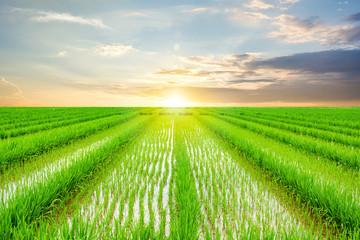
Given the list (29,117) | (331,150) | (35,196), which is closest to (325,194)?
(331,150)

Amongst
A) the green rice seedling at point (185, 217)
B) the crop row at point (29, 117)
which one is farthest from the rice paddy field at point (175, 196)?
the crop row at point (29, 117)

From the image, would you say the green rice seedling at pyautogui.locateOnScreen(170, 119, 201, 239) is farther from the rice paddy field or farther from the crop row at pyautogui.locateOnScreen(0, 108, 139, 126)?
the crop row at pyautogui.locateOnScreen(0, 108, 139, 126)

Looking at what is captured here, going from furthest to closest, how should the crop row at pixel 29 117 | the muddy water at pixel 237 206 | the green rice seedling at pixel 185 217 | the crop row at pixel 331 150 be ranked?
1. the crop row at pixel 29 117
2. the crop row at pixel 331 150
3. the muddy water at pixel 237 206
4. the green rice seedling at pixel 185 217

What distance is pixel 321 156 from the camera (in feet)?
21.2

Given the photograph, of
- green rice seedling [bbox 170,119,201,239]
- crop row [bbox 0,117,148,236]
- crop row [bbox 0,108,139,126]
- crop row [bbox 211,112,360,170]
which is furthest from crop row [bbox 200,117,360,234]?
crop row [bbox 0,108,139,126]

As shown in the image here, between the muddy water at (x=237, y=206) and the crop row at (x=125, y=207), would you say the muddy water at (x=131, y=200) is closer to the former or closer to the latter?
the crop row at (x=125, y=207)

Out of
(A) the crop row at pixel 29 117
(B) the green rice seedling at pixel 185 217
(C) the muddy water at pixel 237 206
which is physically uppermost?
(A) the crop row at pixel 29 117

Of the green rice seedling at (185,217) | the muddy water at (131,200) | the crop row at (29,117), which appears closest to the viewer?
the green rice seedling at (185,217)

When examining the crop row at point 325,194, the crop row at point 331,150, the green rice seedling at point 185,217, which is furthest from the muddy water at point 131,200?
the crop row at point 331,150

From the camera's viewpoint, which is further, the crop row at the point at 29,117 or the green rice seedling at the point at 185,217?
the crop row at the point at 29,117

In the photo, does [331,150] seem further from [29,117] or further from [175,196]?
[29,117]

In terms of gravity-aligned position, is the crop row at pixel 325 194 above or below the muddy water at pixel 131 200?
above

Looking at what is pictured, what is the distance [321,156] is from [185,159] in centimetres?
441

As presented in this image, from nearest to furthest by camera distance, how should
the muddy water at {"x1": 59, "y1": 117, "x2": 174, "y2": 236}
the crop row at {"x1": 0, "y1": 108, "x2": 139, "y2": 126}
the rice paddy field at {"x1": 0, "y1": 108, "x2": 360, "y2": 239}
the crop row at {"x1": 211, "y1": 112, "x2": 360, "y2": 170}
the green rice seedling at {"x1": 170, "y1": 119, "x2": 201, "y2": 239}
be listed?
1. the green rice seedling at {"x1": 170, "y1": 119, "x2": 201, "y2": 239}
2. the rice paddy field at {"x1": 0, "y1": 108, "x2": 360, "y2": 239}
3. the muddy water at {"x1": 59, "y1": 117, "x2": 174, "y2": 236}
4. the crop row at {"x1": 211, "y1": 112, "x2": 360, "y2": 170}
5. the crop row at {"x1": 0, "y1": 108, "x2": 139, "y2": 126}
